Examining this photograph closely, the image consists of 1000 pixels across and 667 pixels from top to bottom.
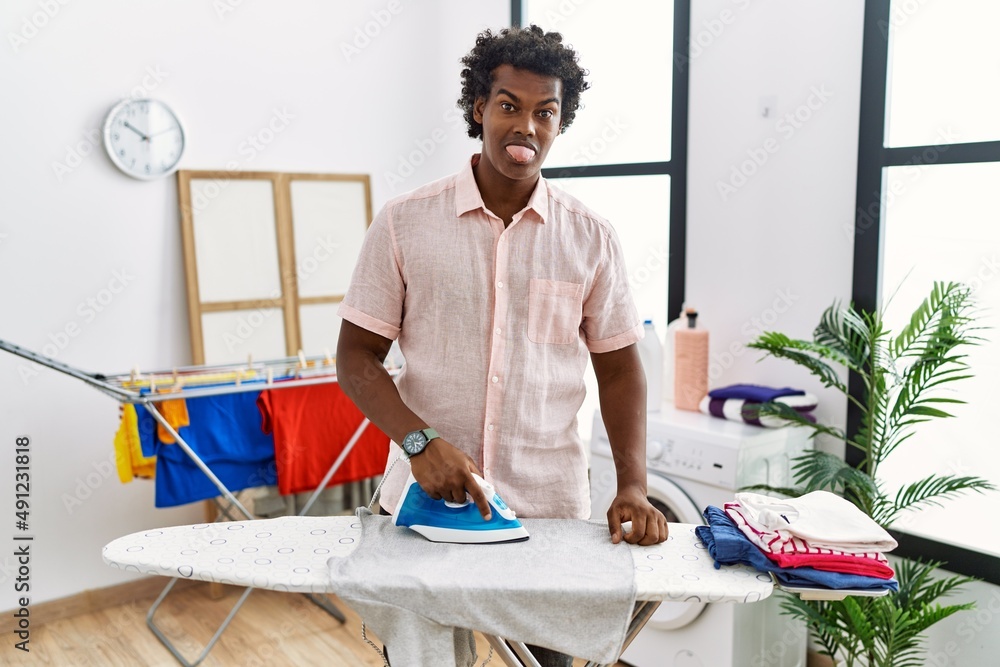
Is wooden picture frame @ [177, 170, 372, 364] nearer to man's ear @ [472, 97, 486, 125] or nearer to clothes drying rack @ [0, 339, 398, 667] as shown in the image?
clothes drying rack @ [0, 339, 398, 667]

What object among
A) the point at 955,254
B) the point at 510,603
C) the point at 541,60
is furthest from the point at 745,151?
the point at 510,603

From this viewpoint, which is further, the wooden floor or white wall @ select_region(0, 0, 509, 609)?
white wall @ select_region(0, 0, 509, 609)

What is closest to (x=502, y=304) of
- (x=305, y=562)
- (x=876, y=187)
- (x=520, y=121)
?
(x=520, y=121)

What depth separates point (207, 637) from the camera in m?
2.91

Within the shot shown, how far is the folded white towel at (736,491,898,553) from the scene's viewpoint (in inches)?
50.4

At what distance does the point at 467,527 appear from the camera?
1.35 m

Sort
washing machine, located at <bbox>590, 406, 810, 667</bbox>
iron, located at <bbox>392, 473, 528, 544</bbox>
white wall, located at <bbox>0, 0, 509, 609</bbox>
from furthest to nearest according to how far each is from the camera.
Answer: white wall, located at <bbox>0, 0, 509, 609</bbox>, washing machine, located at <bbox>590, 406, 810, 667</bbox>, iron, located at <bbox>392, 473, 528, 544</bbox>

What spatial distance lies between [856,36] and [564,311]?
147cm

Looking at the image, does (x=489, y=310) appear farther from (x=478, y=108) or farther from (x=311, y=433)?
(x=311, y=433)

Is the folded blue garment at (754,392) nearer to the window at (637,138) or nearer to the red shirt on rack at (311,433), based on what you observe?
the window at (637,138)

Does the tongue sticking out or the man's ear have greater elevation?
the man's ear

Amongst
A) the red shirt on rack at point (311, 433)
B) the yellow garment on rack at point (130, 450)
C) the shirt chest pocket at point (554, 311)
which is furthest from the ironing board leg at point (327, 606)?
the shirt chest pocket at point (554, 311)

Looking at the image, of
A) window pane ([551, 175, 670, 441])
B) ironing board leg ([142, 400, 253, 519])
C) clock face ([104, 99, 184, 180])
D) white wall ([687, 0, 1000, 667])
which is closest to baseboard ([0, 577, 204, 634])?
ironing board leg ([142, 400, 253, 519])

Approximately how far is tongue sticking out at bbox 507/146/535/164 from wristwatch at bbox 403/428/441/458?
465 mm
